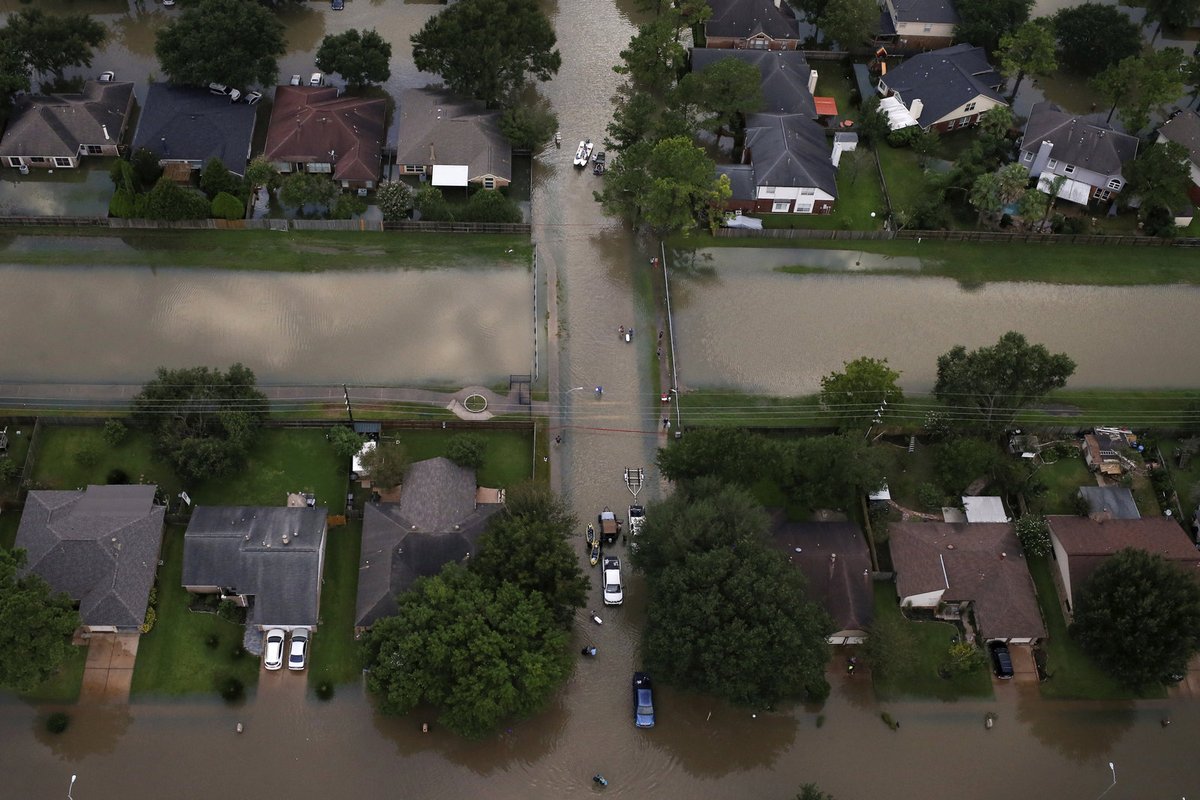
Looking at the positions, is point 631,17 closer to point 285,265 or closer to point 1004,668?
point 285,265

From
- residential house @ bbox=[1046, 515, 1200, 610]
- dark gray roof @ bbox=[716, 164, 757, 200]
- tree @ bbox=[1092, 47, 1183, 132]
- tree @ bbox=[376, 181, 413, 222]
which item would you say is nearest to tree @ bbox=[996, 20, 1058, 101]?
tree @ bbox=[1092, 47, 1183, 132]

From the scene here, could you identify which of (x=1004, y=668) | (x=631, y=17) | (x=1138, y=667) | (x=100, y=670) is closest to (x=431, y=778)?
(x=100, y=670)

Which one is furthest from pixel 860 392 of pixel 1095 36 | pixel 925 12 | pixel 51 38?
pixel 51 38

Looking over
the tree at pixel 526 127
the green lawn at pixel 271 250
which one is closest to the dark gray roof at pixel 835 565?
the green lawn at pixel 271 250

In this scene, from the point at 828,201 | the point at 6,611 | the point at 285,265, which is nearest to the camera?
the point at 6,611

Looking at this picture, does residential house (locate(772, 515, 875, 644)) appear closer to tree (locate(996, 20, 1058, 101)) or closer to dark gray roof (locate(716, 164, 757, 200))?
dark gray roof (locate(716, 164, 757, 200))
